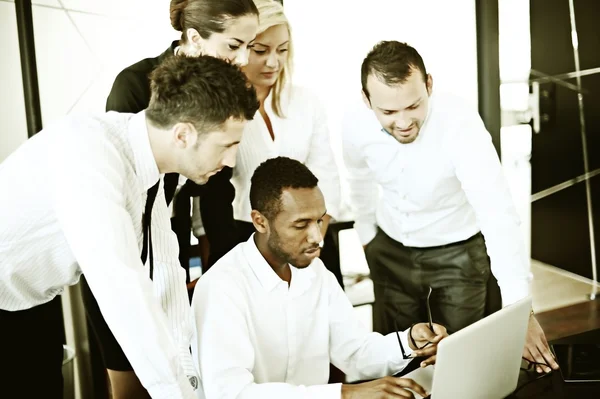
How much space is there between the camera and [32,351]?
1.75 meters

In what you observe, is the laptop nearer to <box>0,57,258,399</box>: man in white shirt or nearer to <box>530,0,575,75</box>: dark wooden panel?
<box>0,57,258,399</box>: man in white shirt

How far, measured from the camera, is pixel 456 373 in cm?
147

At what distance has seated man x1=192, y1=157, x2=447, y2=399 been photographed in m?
1.79

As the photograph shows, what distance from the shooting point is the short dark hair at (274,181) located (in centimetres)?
199

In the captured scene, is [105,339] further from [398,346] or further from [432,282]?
[432,282]

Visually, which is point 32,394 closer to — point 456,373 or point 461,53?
point 456,373

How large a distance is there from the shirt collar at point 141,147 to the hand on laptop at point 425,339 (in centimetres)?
84

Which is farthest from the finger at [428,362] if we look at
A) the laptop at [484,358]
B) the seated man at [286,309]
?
the laptop at [484,358]

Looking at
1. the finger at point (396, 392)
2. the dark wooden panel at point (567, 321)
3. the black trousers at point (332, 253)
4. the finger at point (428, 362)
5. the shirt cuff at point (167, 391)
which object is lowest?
the dark wooden panel at point (567, 321)

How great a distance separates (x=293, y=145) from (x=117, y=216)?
887 millimetres

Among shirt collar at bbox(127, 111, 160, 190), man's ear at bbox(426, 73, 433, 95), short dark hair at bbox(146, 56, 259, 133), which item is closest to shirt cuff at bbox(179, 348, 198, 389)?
shirt collar at bbox(127, 111, 160, 190)

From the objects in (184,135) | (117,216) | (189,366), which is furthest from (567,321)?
(117,216)

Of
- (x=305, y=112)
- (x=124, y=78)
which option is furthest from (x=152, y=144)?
(x=305, y=112)

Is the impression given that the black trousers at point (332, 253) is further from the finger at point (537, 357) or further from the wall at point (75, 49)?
the wall at point (75, 49)
